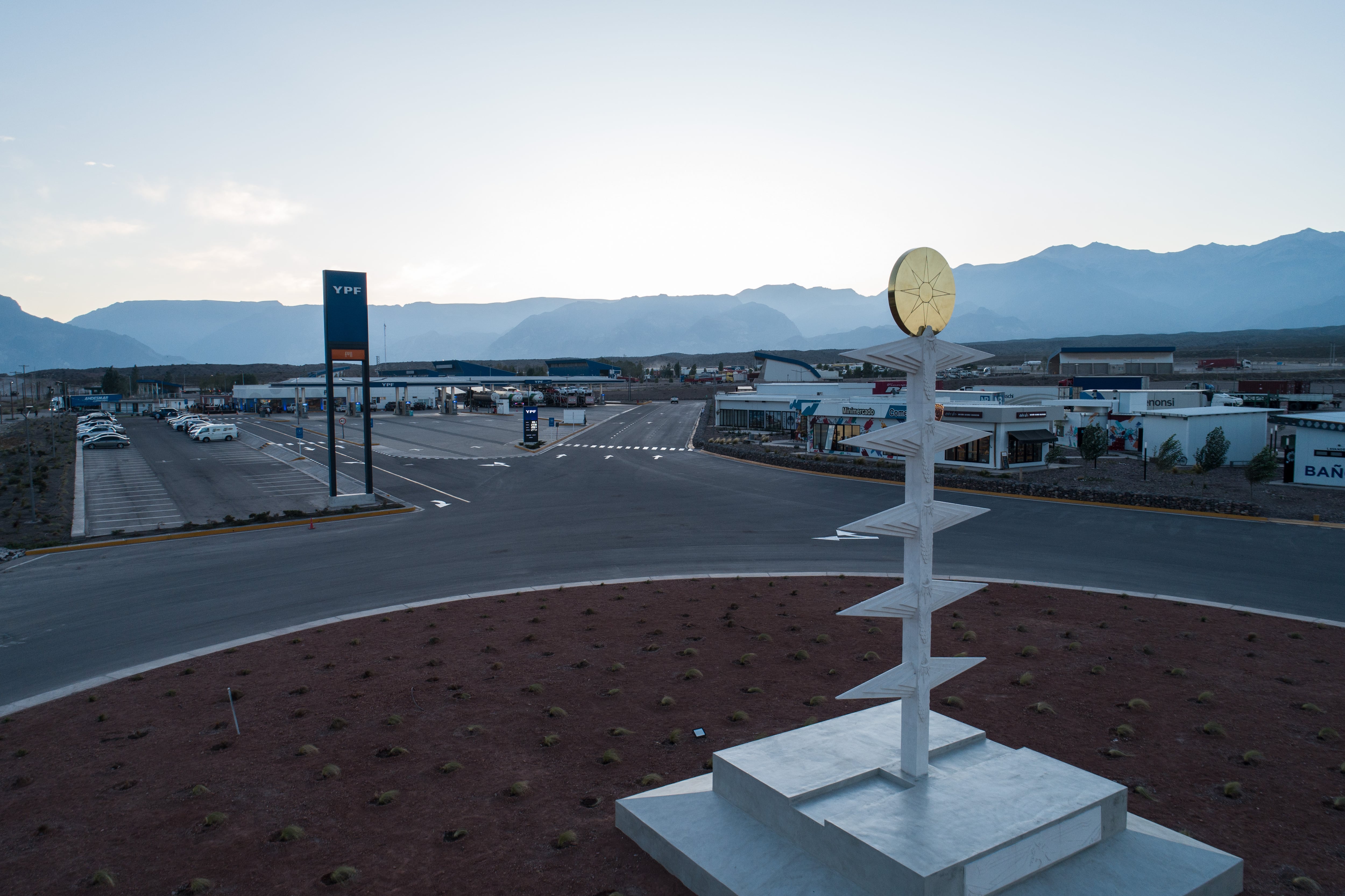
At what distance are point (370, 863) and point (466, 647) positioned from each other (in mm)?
6122

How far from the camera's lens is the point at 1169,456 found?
1323 inches

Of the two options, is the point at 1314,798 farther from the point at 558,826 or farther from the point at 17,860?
the point at 17,860

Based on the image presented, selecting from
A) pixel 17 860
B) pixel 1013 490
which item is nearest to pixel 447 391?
pixel 1013 490

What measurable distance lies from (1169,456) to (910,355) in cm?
3343

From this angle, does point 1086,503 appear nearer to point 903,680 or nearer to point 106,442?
point 903,680

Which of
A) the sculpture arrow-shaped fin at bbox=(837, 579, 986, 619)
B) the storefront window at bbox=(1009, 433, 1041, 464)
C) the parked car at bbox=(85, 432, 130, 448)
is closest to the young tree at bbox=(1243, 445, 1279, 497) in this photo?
the storefront window at bbox=(1009, 433, 1041, 464)

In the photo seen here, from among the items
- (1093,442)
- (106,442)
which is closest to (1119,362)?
(1093,442)

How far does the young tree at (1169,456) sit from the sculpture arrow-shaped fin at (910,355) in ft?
108

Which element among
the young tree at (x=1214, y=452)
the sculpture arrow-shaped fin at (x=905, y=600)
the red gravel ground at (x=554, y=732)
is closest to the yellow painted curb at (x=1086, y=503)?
the young tree at (x=1214, y=452)

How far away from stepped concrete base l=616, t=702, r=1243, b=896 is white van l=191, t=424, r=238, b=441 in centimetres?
5925

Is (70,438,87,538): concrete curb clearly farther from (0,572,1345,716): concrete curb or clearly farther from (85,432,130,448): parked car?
(0,572,1345,716): concrete curb

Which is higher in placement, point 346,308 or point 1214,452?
point 346,308

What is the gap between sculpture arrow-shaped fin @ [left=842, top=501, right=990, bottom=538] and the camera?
6.98 meters

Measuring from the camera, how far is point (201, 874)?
707 cm
